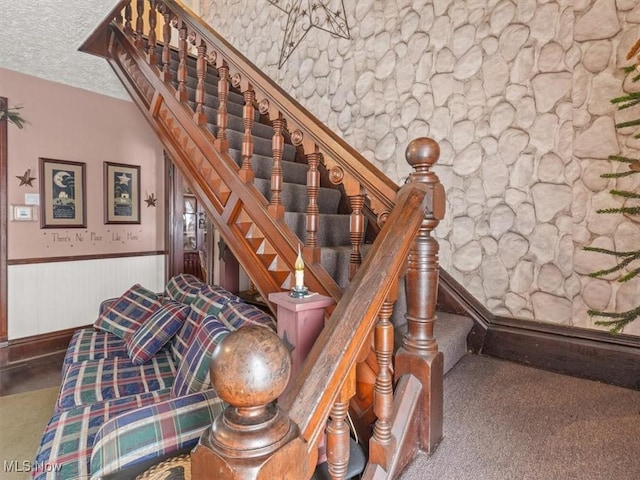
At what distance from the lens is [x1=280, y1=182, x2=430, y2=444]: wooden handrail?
0.70m

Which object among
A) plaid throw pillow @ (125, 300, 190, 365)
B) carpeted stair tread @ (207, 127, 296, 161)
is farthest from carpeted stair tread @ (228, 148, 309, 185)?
plaid throw pillow @ (125, 300, 190, 365)

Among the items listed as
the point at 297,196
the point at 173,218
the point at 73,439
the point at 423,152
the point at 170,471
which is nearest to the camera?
the point at 170,471

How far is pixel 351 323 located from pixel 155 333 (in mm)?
1970

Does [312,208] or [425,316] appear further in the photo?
[312,208]

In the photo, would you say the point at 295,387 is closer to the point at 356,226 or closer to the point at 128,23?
the point at 356,226

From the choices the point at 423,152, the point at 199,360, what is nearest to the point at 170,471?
the point at 199,360

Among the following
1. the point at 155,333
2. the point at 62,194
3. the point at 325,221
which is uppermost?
the point at 62,194

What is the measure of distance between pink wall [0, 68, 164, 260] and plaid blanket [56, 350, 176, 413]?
1880mm

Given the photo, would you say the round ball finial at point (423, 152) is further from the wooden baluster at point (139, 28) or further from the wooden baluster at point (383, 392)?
the wooden baluster at point (139, 28)

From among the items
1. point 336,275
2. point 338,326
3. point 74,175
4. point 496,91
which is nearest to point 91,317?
point 74,175

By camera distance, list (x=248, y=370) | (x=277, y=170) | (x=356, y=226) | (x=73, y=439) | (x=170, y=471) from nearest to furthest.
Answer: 1. (x=248, y=370)
2. (x=170, y=471)
3. (x=356, y=226)
4. (x=73, y=439)
5. (x=277, y=170)

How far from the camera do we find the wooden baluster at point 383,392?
98cm

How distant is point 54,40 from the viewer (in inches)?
104

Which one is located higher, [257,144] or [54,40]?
[54,40]
